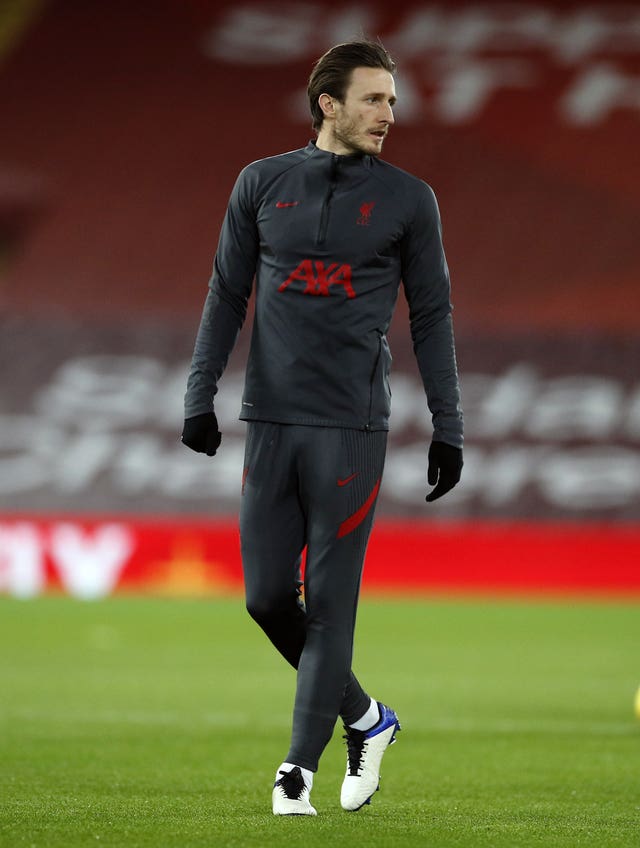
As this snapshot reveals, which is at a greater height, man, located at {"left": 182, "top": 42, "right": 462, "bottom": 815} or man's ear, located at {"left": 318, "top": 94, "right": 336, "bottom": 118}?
man's ear, located at {"left": 318, "top": 94, "right": 336, "bottom": 118}

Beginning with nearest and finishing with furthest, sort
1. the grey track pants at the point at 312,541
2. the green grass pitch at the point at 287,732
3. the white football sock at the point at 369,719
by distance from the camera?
the green grass pitch at the point at 287,732, the grey track pants at the point at 312,541, the white football sock at the point at 369,719

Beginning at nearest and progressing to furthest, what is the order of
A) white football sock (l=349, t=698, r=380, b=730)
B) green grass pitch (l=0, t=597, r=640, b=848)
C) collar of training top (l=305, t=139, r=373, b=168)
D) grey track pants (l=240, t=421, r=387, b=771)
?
green grass pitch (l=0, t=597, r=640, b=848), grey track pants (l=240, t=421, r=387, b=771), collar of training top (l=305, t=139, r=373, b=168), white football sock (l=349, t=698, r=380, b=730)

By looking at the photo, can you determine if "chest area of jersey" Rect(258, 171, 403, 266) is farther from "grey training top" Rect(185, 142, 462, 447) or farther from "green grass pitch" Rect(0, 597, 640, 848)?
"green grass pitch" Rect(0, 597, 640, 848)

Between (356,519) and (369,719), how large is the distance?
0.60 m

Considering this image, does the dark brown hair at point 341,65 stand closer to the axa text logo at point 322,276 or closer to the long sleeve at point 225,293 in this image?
the long sleeve at point 225,293

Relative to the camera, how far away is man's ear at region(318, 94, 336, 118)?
4.12m

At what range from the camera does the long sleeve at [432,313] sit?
162 inches

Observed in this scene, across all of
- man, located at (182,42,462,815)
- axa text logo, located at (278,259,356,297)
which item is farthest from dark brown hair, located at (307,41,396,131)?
axa text logo, located at (278,259,356,297)

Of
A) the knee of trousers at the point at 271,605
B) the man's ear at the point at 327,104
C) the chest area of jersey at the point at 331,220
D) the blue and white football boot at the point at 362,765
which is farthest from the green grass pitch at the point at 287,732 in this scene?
the man's ear at the point at 327,104

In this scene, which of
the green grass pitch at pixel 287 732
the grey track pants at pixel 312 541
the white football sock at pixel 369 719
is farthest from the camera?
the white football sock at pixel 369 719

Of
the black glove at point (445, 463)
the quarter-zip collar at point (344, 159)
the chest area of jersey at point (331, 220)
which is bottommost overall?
the black glove at point (445, 463)

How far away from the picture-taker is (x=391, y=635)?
11.2 m

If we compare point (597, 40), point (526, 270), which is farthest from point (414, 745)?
point (597, 40)

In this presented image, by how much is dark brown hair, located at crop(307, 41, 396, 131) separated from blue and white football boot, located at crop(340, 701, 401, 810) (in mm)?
1616
